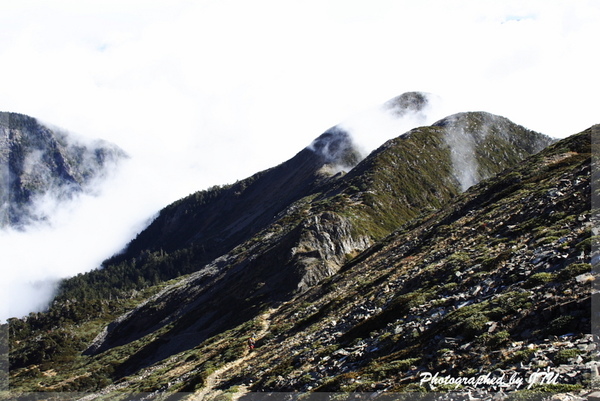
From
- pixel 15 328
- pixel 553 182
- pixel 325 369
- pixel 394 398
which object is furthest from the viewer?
pixel 15 328

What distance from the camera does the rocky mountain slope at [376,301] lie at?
1877 cm

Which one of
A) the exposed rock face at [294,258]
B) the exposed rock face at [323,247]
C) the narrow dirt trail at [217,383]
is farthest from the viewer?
the exposed rock face at [294,258]

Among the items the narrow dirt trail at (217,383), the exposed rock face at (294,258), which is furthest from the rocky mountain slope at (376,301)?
the exposed rock face at (294,258)

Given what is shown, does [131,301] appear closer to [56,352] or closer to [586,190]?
[56,352]

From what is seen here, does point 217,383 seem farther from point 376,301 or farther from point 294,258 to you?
point 294,258

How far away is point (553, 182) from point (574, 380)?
30.9 meters

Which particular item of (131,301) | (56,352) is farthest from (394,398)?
(131,301)

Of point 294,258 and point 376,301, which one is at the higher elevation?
point 294,258

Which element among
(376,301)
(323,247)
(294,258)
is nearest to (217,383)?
(376,301)

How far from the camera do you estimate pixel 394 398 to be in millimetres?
16672

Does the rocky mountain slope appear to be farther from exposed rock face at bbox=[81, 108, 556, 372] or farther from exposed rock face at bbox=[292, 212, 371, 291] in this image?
exposed rock face at bbox=[81, 108, 556, 372]

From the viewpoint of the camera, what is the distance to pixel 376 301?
109 feet

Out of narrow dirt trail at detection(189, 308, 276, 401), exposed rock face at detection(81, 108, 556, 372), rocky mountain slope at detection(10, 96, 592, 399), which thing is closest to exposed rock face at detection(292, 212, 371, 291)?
exposed rock face at detection(81, 108, 556, 372)

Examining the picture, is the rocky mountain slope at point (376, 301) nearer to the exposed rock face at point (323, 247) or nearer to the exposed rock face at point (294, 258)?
the exposed rock face at point (323, 247)
